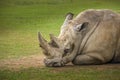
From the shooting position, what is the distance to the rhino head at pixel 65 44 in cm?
1173

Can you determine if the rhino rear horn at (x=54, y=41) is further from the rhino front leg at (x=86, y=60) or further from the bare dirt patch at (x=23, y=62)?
the bare dirt patch at (x=23, y=62)

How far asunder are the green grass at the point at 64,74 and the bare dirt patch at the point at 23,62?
74 cm

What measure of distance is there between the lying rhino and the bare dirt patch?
0.85m

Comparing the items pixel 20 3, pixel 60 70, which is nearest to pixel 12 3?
pixel 20 3

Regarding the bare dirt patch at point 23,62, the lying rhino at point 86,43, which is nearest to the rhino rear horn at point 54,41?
the lying rhino at point 86,43

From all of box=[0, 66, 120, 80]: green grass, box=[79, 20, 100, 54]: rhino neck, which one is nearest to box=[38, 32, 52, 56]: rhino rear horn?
box=[0, 66, 120, 80]: green grass

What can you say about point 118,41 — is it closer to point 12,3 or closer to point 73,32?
point 73,32

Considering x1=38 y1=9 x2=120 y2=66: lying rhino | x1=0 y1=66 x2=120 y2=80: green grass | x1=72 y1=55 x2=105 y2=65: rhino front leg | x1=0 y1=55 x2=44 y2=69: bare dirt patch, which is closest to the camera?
x1=0 y1=66 x2=120 y2=80: green grass

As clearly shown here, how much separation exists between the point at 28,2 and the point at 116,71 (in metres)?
37.3

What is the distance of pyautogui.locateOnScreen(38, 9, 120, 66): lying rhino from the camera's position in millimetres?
11812

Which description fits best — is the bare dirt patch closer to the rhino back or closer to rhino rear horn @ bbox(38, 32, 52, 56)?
rhino rear horn @ bbox(38, 32, 52, 56)

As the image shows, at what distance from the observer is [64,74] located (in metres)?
10.9

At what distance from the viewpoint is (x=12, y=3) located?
46750 mm

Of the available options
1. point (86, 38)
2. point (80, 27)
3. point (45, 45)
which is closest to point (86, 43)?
point (86, 38)
